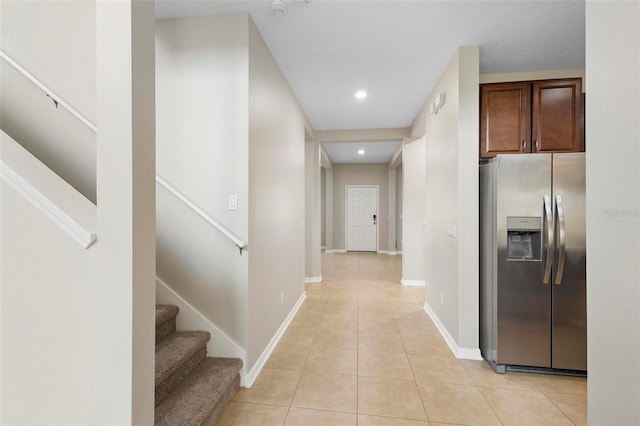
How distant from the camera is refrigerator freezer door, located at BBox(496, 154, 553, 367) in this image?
92.3 inches

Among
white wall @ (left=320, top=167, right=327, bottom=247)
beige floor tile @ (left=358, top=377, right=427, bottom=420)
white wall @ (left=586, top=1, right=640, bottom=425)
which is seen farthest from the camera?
white wall @ (left=320, top=167, right=327, bottom=247)

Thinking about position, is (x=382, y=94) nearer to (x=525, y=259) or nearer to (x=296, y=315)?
(x=525, y=259)

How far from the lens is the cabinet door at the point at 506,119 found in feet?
9.18

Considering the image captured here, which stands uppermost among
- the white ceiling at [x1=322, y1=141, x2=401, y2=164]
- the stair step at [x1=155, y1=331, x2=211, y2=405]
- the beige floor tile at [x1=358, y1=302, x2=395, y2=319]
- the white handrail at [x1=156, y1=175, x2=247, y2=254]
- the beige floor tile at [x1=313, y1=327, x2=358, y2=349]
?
the white ceiling at [x1=322, y1=141, x2=401, y2=164]

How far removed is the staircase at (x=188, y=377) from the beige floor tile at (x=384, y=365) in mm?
1052

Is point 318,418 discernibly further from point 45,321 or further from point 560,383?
point 560,383

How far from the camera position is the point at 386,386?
217 centimetres

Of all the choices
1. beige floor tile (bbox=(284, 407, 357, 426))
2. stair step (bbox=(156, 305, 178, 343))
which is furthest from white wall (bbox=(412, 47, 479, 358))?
stair step (bbox=(156, 305, 178, 343))

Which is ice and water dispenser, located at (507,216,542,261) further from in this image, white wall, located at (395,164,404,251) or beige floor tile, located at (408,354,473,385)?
white wall, located at (395,164,404,251)

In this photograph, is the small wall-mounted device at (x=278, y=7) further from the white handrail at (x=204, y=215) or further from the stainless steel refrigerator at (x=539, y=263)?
the stainless steel refrigerator at (x=539, y=263)

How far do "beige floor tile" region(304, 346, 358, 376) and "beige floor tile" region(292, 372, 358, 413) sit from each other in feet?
0.25

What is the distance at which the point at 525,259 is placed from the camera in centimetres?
237

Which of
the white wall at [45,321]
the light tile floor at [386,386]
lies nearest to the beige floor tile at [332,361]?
the light tile floor at [386,386]

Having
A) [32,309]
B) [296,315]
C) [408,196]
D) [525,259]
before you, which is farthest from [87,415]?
[408,196]
